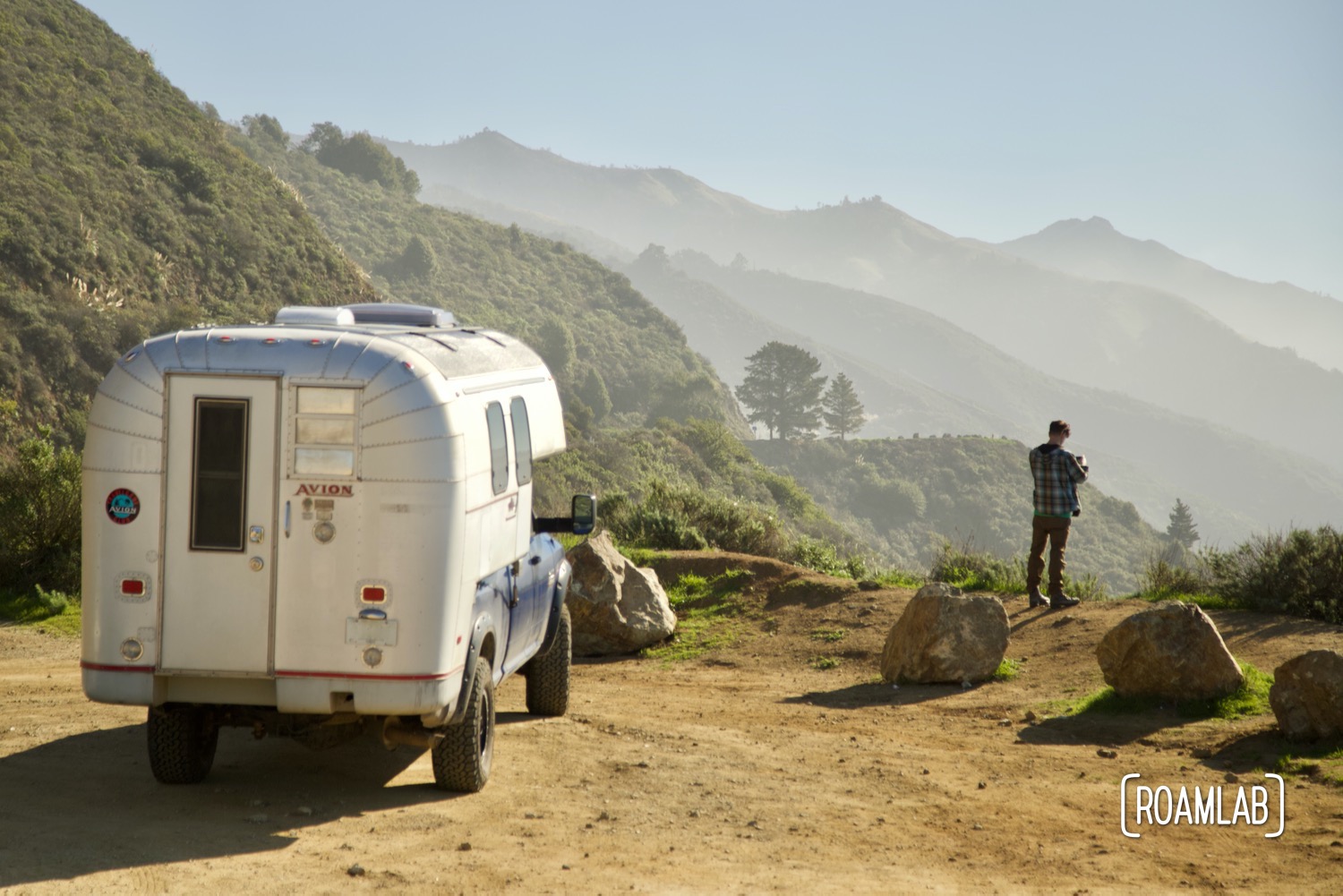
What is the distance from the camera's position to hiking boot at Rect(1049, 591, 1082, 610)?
1331cm

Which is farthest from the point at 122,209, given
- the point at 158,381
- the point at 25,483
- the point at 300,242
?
the point at 158,381

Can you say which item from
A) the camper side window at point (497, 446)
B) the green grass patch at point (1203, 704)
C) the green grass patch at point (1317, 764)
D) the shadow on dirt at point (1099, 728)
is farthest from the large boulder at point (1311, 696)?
the camper side window at point (497, 446)

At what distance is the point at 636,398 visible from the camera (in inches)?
3593

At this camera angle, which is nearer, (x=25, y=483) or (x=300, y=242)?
(x=25, y=483)

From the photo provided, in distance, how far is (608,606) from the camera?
13.1 m

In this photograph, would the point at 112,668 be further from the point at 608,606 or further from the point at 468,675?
the point at 608,606

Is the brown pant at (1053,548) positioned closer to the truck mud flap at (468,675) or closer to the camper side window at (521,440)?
the camper side window at (521,440)

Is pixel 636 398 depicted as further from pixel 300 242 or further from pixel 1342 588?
pixel 1342 588

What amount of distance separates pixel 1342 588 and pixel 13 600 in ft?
51.6

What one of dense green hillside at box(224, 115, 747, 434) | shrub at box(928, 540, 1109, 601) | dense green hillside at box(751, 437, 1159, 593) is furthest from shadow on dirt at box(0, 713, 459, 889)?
dense green hillside at box(751, 437, 1159, 593)

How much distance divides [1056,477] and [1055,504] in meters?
0.34

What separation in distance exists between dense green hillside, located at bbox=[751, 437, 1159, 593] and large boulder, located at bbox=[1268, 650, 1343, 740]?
221 feet

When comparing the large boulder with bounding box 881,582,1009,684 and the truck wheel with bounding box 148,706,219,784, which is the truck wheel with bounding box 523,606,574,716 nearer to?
the truck wheel with bounding box 148,706,219,784

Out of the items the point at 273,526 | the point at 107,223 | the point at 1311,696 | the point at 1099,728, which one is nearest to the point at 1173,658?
the point at 1099,728
